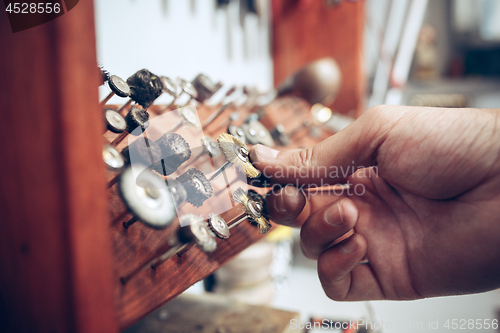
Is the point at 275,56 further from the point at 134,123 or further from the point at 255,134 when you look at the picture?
the point at 134,123

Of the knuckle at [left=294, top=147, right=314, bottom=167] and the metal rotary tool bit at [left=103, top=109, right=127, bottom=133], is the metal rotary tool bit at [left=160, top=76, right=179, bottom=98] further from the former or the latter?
the knuckle at [left=294, top=147, right=314, bottom=167]

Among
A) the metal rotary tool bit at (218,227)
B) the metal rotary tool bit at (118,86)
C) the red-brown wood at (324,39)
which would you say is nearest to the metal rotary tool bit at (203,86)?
the metal rotary tool bit at (118,86)

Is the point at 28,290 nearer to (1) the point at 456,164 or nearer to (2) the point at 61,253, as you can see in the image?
(2) the point at 61,253

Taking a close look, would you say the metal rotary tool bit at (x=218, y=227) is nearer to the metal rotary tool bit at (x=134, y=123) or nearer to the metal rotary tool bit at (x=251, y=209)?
the metal rotary tool bit at (x=251, y=209)

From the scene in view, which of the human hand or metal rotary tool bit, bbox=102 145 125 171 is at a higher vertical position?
metal rotary tool bit, bbox=102 145 125 171

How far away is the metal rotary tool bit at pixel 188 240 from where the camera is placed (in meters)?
0.31

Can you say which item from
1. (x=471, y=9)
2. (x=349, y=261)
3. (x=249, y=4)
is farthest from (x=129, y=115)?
(x=471, y=9)

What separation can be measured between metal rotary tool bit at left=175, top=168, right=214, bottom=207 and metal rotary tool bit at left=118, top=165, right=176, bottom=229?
27 mm

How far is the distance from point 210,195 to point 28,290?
20cm

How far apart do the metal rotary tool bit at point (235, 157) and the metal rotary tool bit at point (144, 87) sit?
0.11 metres

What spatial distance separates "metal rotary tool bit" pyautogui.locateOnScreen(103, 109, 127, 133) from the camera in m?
0.35

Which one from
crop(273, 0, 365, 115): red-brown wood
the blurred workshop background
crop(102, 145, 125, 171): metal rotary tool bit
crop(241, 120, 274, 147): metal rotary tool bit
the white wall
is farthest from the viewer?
crop(273, 0, 365, 115): red-brown wood

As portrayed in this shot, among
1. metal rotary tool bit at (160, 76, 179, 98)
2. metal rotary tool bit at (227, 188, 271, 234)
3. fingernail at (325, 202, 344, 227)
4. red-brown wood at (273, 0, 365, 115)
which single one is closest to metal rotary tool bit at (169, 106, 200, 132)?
metal rotary tool bit at (160, 76, 179, 98)

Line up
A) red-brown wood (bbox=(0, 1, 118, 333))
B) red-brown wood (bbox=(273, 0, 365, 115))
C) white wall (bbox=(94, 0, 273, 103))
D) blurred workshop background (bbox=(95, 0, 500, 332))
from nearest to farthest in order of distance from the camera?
red-brown wood (bbox=(0, 1, 118, 333))
white wall (bbox=(94, 0, 273, 103))
blurred workshop background (bbox=(95, 0, 500, 332))
red-brown wood (bbox=(273, 0, 365, 115))
